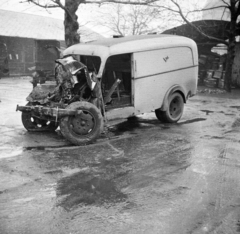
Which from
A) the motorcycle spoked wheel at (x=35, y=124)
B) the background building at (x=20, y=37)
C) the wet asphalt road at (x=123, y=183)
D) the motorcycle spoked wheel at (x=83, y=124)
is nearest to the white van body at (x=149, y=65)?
the motorcycle spoked wheel at (x=83, y=124)

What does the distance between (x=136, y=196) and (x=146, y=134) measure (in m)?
3.53

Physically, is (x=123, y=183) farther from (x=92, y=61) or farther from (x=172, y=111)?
(x=172, y=111)

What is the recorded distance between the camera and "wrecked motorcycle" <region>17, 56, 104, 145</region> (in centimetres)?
646

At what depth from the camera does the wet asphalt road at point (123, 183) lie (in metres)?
3.48

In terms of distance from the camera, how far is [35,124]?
772 cm

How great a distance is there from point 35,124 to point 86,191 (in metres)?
3.86

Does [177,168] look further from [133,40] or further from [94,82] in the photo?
[133,40]

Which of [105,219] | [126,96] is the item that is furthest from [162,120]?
[105,219]

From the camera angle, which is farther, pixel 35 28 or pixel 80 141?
pixel 35 28

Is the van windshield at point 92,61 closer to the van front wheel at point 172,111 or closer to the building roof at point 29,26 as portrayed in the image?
the van front wheel at point 172,111

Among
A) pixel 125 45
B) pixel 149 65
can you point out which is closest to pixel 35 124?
pixel 125 45

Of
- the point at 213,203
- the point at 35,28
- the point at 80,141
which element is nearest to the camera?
the point at 213,203

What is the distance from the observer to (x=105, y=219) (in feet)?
11.6

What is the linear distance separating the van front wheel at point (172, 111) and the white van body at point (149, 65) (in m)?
0.17
